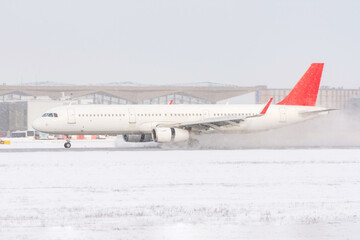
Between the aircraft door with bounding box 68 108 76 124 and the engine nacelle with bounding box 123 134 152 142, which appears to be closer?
the aircraft door with bounding box 68 108 76 124

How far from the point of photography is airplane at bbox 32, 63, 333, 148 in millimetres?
47031

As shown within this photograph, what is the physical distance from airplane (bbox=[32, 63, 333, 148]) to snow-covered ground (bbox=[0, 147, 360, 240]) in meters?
15.8

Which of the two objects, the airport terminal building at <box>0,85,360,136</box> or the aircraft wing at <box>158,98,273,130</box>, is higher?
the airport terminal building at <box>0,85,360,136</box>

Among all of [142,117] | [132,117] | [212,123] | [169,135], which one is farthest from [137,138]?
[212,123]

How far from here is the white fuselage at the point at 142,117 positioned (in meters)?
47.2

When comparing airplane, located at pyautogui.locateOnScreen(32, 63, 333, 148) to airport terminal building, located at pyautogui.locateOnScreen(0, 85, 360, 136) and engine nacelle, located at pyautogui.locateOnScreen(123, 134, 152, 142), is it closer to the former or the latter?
engine nacelle, located at pyautogui.locateOnScreen(123, 134, 152, 142)

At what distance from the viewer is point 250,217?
50.7 ft

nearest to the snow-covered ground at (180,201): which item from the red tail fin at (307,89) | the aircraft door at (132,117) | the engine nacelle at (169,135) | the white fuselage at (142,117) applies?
the engine nacelle at (169,135)

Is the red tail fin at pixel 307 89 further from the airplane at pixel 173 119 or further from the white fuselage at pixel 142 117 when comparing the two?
the white fuselage at pixel 142 117

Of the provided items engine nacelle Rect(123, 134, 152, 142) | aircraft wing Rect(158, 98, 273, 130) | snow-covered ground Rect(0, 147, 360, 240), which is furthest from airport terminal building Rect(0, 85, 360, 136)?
snow-covered ground Rect(0, 147, 360, 240)

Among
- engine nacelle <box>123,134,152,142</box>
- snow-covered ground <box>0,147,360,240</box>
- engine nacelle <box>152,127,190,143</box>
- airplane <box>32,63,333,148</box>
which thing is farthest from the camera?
engine nacelle <box>123,134,152,142</box>

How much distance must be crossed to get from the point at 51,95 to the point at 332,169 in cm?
11125

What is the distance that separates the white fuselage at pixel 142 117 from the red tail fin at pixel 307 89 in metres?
0.92

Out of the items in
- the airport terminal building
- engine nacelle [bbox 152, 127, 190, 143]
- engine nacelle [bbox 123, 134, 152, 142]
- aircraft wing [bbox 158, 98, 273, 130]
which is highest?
the airport terminal building
